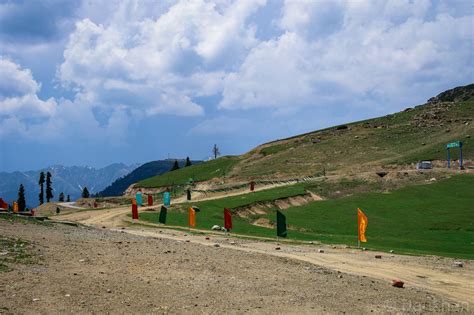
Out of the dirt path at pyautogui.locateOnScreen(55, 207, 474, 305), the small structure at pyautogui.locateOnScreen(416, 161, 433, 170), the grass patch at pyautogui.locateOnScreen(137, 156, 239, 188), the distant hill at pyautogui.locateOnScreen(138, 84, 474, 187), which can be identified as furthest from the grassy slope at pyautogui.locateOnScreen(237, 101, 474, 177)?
the dirt path at pyautogui.locateOnScreen(55, 207, 474, 305)

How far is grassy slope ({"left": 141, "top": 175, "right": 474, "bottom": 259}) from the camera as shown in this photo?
3216cm

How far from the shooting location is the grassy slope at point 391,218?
105ft

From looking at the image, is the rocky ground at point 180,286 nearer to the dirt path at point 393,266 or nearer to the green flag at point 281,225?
A: the dirt path at point 393,266

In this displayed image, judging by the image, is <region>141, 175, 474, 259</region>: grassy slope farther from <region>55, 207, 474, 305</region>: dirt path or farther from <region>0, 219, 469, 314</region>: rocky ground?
<region>0, 219, 469, 314</region>: rocky ground

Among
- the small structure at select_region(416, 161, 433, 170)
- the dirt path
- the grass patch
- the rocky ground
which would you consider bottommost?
the dirt path

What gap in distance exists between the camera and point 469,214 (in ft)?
142

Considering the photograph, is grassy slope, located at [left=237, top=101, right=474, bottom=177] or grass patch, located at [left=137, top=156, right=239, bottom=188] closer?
grassy slope, located at [left=237, top=101, right=474, bottom=177]

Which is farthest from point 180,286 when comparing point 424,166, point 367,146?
point 367,146

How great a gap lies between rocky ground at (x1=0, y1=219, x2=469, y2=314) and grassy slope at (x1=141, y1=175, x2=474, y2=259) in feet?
42.1

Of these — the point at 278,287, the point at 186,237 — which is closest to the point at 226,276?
the point at 278,287

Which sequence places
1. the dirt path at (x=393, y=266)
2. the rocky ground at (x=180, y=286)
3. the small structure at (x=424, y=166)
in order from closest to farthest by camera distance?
the rocky ground at (x=180, y=286)
the dirt path at (x=393, y=266)
the small structure at (x=424, y=166)

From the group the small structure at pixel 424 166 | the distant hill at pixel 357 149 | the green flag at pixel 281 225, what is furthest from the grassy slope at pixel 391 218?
the distant hill at pixel 357 149

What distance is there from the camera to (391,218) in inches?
1751

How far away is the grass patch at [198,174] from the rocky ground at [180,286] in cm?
7138
